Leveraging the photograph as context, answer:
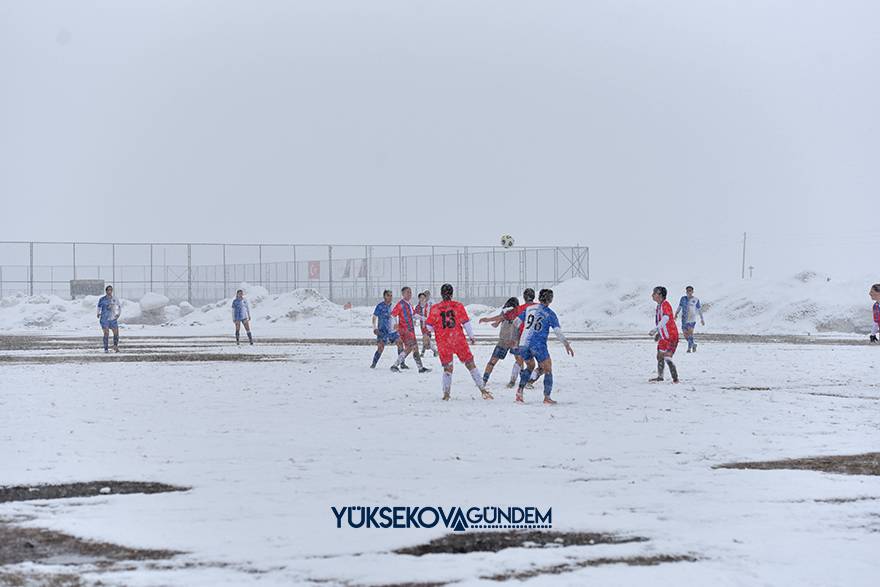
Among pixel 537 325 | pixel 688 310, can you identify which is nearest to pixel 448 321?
pixel 537 325

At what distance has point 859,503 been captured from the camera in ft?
29.6

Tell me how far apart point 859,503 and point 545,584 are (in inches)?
142

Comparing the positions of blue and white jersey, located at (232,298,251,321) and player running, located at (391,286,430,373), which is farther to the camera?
blue and white jersey, located at (232,298,251,321)

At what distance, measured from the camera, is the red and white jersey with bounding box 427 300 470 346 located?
58.4ft

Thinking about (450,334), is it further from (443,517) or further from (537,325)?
(443,517)

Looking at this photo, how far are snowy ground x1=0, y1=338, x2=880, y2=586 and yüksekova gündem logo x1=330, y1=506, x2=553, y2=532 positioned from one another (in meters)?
0.19

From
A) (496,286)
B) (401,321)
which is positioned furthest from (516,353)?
(496,286)

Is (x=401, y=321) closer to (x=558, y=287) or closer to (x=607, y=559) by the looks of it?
Answer: (x=607, y=559)

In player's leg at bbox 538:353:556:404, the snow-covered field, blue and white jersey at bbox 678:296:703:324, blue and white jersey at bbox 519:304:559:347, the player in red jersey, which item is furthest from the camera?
the snow-covered field

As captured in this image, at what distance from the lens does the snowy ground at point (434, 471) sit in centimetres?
709

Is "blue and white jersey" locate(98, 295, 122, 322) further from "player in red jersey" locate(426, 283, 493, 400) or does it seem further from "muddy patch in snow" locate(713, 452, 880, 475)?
"muddy patch in snow" locate(713, 452, 880, 475)

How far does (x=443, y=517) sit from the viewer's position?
8.42 metres

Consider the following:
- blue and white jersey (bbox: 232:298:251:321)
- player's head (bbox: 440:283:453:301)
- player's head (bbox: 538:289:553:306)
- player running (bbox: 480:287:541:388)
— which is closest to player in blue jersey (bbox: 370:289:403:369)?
player running (bbox: 480:287:541:388)

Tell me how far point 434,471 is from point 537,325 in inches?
277
